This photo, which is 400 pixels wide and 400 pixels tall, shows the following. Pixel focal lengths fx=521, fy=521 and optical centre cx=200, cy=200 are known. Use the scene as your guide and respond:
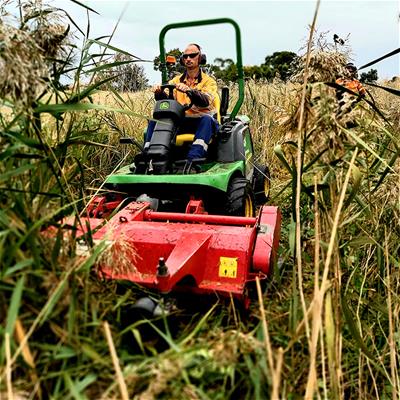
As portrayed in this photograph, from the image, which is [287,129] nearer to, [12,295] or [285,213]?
[12,295]

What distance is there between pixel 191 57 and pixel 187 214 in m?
2.26

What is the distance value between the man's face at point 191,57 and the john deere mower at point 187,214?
23 cm

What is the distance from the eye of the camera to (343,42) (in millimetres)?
Answer: 2105

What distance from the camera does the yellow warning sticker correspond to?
245cm

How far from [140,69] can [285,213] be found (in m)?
3.72

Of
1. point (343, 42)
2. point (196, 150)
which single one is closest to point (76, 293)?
point (343, 42)

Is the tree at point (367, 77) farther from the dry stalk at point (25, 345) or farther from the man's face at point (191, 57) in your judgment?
the man's face at point (191, 57)

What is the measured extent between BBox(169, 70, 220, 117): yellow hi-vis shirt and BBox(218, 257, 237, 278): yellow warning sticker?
2038 mm

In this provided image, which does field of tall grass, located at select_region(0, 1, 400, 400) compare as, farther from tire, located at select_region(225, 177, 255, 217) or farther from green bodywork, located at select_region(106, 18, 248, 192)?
tire, located at select_region(225, 177, 255, 217)

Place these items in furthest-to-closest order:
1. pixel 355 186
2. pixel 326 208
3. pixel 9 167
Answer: pixel 326 208, pixel 355 186, pixel 9 167

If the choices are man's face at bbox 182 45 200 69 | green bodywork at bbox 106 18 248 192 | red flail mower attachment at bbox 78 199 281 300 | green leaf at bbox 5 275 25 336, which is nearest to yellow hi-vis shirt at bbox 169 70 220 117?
man's face at bbox 182 45 200 69

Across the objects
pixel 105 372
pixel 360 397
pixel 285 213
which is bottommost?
pixel 360 397

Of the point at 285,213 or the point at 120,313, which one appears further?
the point at 285,213

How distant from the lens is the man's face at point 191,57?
4.77 meters
